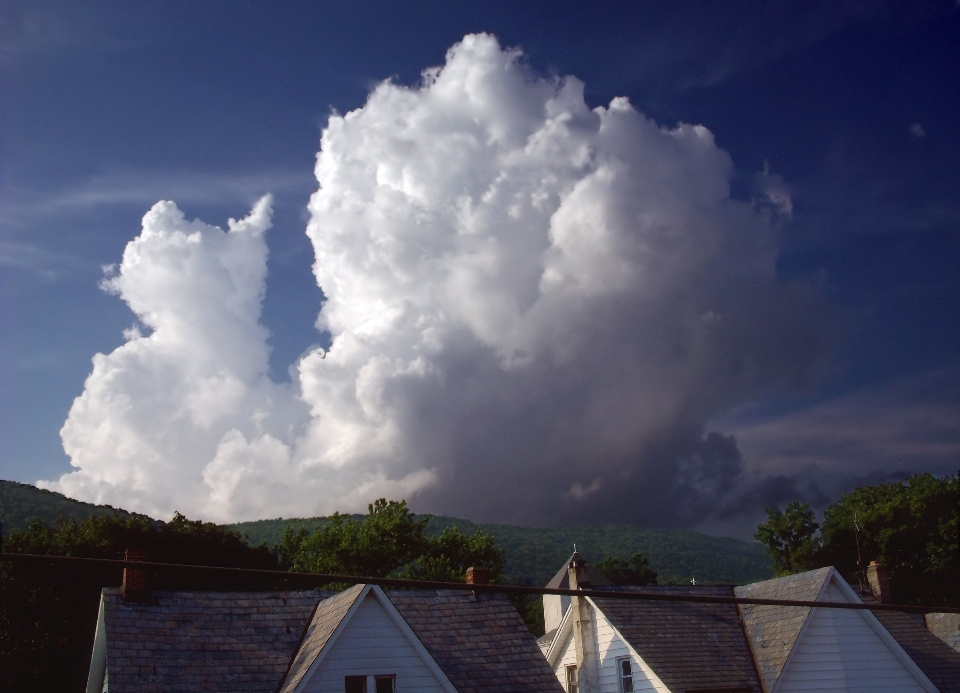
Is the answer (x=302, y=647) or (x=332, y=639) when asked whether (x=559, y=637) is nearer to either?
(x=302, y=647)

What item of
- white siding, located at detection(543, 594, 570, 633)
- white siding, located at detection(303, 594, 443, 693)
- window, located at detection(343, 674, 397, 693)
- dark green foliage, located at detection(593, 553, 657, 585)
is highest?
dark green foliage, located at detection(593, 553, 657, 585)

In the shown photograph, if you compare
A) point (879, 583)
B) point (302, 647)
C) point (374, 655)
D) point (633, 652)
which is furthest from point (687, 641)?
point (302, 647)

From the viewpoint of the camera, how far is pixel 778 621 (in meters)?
35.6

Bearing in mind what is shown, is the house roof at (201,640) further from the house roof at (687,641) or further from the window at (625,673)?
the window at (625,673)

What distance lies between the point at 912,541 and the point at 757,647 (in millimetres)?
42284

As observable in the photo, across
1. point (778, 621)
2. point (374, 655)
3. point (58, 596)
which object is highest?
point (58, 596)

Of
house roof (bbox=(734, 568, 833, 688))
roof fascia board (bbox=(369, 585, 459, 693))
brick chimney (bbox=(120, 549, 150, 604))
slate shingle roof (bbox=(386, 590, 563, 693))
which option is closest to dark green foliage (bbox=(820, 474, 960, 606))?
house roof (bbox=(734, 568, 833, 688))

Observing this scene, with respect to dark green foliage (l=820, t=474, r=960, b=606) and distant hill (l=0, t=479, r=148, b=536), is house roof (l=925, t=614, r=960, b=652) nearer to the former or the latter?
dark green foliage (l=820, t=474, r=960, b=606)

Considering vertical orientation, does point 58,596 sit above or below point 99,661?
above

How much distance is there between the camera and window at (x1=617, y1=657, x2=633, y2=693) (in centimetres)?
3533

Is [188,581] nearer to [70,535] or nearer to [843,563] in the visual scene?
[70,535]

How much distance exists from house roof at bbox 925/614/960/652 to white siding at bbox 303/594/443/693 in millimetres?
24065

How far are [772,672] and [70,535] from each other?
132ft

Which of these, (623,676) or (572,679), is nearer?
(623,676)
